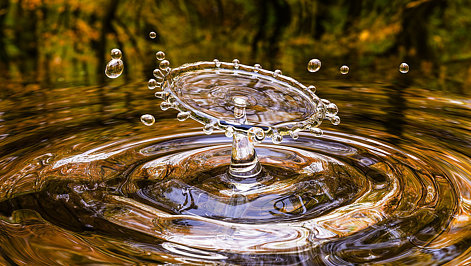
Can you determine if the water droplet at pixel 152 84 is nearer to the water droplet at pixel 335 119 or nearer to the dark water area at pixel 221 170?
the dark water area at pixel 221 170

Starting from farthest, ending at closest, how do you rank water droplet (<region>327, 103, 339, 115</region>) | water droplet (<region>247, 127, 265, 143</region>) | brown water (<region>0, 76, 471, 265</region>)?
1. water droplet (<region>327, 103, 339, 115</region>)
2. water droplet (<region>247, 127, 265, 143</region>)
3. brown water (<region>0, 76, 471, 265</region>)

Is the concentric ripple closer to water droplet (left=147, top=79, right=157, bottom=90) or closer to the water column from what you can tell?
the water column

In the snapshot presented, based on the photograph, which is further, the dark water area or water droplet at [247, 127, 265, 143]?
water droplet at [247, 127, 265, 143]

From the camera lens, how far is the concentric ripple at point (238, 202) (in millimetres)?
831

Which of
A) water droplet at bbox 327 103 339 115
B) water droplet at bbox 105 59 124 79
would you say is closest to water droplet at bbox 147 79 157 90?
water droplet at bbox 105 59 124 79

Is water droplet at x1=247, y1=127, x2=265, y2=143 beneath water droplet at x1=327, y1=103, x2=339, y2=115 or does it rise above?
beneath

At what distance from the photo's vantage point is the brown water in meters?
0.83

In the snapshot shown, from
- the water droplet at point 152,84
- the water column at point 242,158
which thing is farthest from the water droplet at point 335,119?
the water droplet at point 152,84

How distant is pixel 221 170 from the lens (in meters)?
1.16

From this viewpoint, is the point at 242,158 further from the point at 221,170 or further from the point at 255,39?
the point at 255,39

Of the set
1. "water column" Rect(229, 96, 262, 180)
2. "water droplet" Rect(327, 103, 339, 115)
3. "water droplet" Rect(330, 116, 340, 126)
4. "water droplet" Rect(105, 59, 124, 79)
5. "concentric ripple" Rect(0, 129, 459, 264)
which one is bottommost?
"concentric ripple" Rect(0, 129, 459, 264)

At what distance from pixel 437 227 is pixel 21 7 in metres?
2.02

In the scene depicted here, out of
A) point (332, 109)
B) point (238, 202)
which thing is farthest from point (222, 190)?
point (332, 109)

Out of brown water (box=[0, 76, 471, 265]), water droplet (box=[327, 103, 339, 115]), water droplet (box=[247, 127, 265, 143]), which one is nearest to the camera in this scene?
brown water (box=[0, 76, 471, 265])
